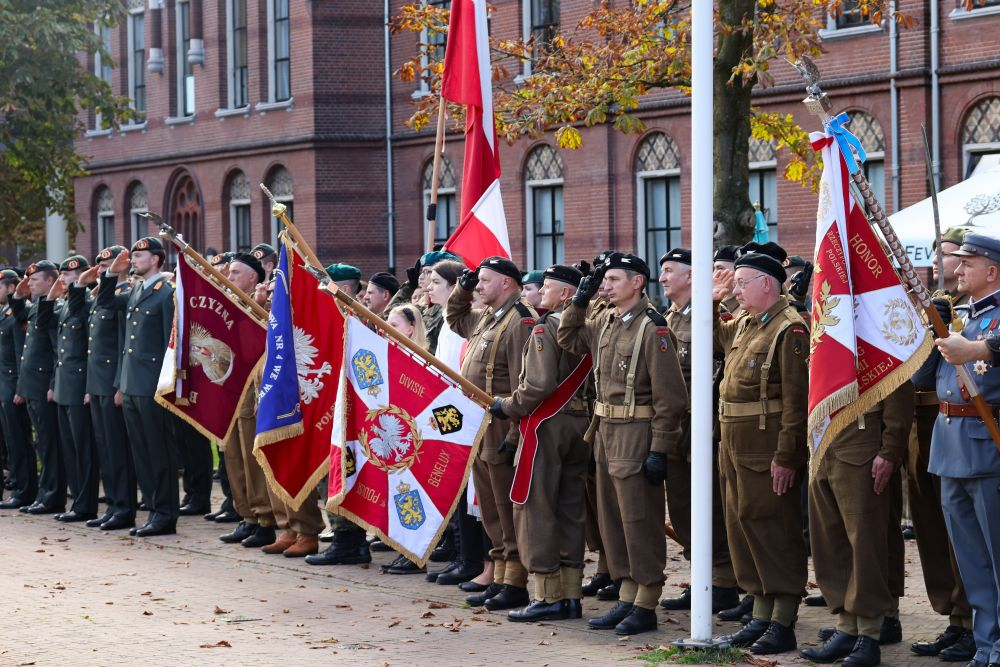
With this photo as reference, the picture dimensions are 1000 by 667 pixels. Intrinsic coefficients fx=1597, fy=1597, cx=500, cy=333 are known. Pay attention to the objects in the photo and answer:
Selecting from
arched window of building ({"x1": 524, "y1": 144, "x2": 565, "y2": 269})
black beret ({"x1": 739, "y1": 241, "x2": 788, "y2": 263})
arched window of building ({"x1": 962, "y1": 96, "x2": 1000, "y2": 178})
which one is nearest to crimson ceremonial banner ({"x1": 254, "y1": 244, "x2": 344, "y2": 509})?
black beret ({"x1": 739, "y1": 241, "x2": 788, "y2": 263})

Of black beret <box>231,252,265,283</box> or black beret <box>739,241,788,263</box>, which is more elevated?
black beret <box>231,252,265,283</box>

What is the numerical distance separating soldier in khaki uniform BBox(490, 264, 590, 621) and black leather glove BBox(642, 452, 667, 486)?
2.75 ft

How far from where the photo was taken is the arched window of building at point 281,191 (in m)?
31.9

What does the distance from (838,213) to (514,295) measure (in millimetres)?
2483

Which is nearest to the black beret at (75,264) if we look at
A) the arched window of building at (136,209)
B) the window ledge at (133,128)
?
the window ledge at (133,128)

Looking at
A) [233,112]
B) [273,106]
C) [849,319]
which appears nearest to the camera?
[849,319]

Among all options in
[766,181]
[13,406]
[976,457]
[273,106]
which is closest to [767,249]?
[976,457]

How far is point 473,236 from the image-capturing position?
38.7ft

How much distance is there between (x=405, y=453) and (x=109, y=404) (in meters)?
4.78

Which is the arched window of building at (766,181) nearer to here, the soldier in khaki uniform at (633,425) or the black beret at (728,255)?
the black beret at (728,255)

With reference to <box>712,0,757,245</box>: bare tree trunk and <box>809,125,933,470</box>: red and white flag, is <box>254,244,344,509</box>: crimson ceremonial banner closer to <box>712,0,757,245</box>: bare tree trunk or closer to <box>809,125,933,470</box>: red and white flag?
<box>809,125,933,470</box>: red and white flag

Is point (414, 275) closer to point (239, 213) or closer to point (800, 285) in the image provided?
point (800, 285)

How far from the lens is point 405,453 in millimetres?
9422

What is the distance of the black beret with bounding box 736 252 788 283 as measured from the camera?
8039 millimetres
